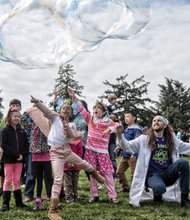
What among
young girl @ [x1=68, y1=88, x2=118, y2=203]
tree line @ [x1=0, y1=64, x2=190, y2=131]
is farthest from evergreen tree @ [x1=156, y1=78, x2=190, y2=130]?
young girl @ [x1=68, y1=88, x2=118, y2=203]

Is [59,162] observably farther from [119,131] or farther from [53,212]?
[119,131]

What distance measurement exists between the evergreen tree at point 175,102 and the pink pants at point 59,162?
52321 millimetres

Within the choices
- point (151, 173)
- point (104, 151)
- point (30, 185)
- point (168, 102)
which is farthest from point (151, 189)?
point (168, 102)

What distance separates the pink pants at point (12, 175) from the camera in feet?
21.6

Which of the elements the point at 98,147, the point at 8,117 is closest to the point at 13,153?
the point at 8,117

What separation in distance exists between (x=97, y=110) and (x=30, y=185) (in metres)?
1.83

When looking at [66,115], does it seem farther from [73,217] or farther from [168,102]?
[168,102]

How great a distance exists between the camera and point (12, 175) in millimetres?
6707

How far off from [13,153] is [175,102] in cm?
5942

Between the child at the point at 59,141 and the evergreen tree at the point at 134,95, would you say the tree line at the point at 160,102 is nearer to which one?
the evergreen tree at the point at 134,95

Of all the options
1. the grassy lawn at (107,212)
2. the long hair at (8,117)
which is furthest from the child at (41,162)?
the long hair at (8,117)

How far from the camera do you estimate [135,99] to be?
59.5 m

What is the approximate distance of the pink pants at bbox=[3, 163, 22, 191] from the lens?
6586mm

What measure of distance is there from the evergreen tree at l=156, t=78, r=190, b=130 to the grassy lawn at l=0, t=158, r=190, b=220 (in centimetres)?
5181
